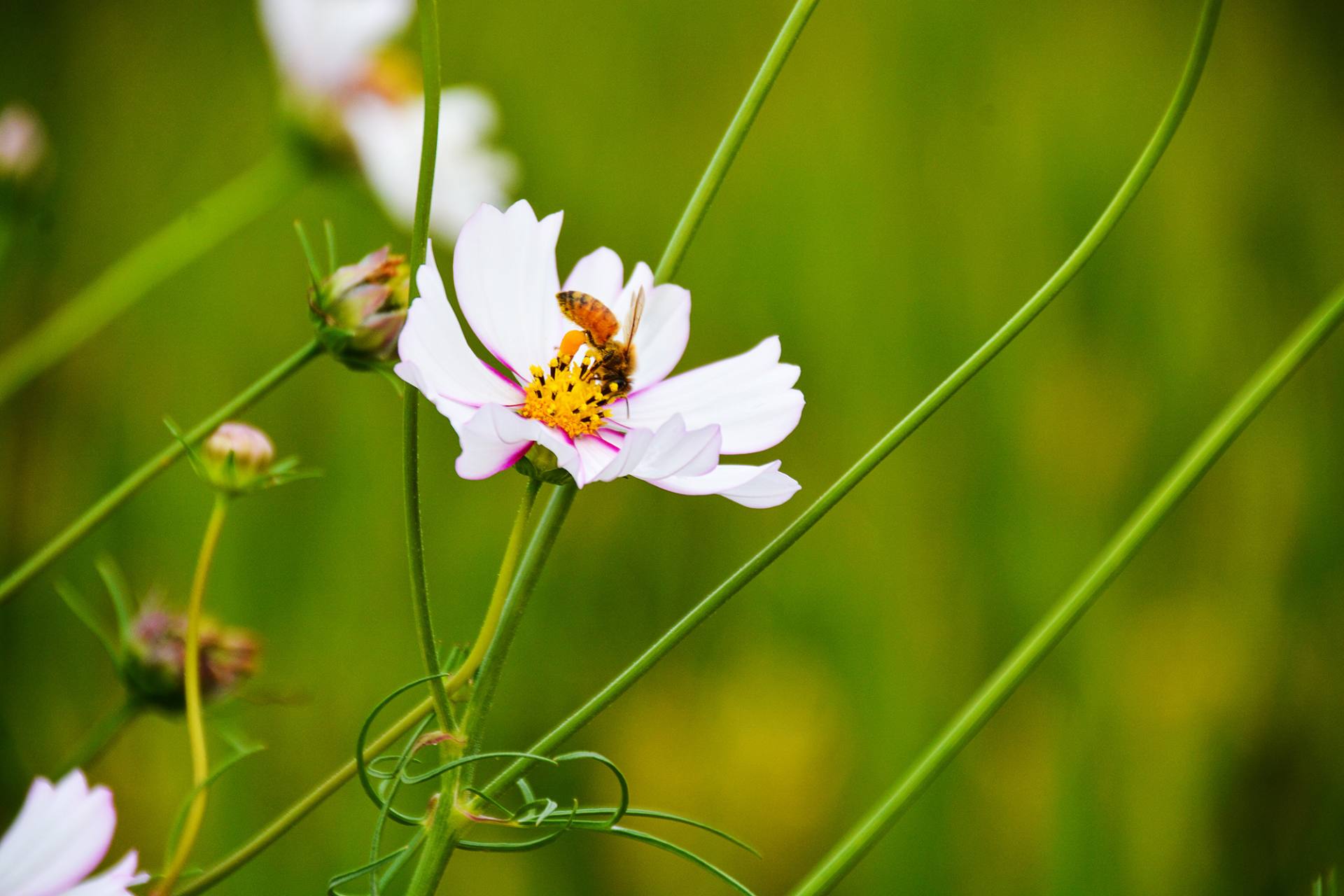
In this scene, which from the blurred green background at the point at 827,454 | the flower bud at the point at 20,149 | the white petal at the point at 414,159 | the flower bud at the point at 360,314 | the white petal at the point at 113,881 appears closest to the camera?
the white petal at the point at 113,881

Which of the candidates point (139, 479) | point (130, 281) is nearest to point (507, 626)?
point (139, 479)

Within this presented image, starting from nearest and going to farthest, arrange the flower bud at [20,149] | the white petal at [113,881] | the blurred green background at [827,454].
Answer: the white petal at [113,881] → the flower bud at [20,149] → the blurred green background at [827,454]

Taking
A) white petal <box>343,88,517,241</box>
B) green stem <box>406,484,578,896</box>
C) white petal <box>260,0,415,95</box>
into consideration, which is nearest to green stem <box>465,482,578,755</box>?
green stem <box>406,484,578,896</box>

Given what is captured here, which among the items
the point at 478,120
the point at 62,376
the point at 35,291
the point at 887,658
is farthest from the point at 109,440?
the point at 887,658

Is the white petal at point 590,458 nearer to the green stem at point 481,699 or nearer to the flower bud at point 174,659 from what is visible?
the green stem at point 481,699

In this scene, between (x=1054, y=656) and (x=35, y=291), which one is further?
(x=35, y=291)

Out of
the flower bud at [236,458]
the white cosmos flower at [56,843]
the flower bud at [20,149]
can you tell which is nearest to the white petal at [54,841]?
the white cosmos flower at [56,843]

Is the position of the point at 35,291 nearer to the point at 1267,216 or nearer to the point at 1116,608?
the point at 1116,608
